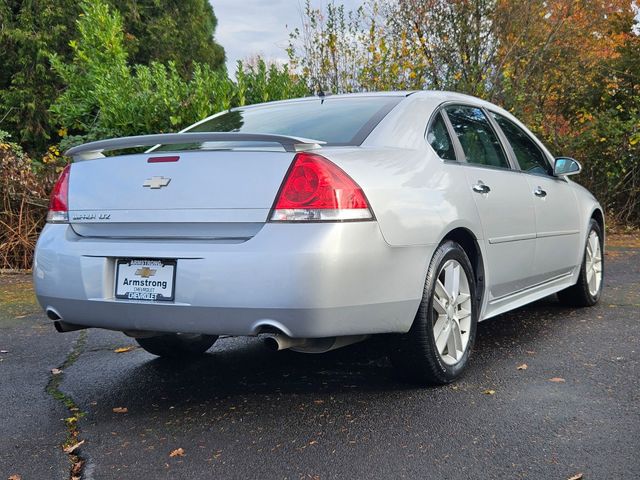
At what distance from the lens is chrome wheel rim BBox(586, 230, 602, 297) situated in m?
5.87

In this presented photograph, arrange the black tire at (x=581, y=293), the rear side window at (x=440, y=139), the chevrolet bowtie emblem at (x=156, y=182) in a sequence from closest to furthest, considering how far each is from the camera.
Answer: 1. the chevrolet bowtie emblem at (x=156, y=182)
2. the rear side window at (x=440, y=139)
3. the black tire at (x=581, y=293)

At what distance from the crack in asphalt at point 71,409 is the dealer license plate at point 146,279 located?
63cm

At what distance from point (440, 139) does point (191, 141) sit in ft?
4.70

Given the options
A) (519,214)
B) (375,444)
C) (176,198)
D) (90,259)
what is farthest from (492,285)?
(90,259)

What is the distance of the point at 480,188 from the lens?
13.3 feet

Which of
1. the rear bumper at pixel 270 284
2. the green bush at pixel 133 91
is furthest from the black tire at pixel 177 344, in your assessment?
the green bush at pixel 133 91

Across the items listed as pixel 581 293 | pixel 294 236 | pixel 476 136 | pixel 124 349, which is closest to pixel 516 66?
pixel 581 293

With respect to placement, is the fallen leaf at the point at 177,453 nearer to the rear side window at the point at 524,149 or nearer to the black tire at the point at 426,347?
the black tire at the point at 426,347

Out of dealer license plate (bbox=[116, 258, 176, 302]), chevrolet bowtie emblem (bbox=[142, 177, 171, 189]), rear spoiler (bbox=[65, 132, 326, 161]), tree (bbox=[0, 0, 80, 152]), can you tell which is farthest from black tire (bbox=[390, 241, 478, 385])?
tree (bbox=[0, 0, 80, 152])

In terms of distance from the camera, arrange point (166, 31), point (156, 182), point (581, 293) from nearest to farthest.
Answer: point (156, 182), point (581, 293), point (166, 31)

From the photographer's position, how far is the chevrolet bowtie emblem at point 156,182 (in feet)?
10.6

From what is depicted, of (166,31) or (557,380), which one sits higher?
(166,31)

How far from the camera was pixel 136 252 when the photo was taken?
3178 millimetres

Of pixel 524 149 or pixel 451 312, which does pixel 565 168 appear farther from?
pixel 451 312
